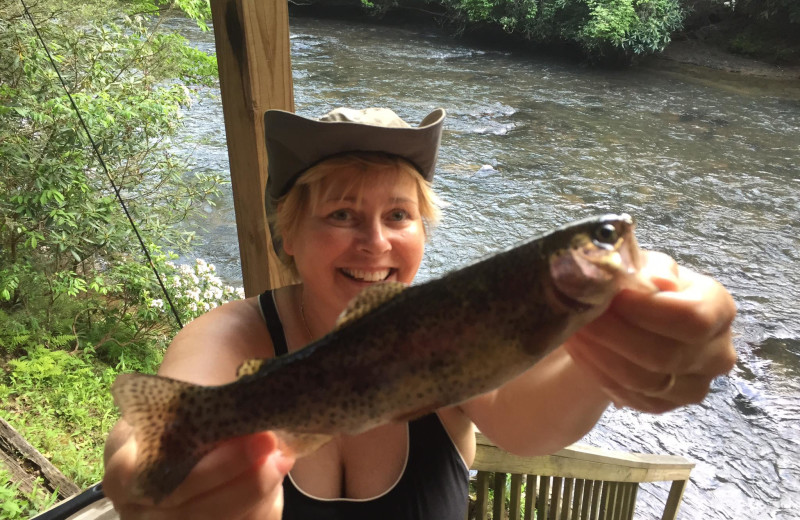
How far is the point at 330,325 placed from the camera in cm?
194

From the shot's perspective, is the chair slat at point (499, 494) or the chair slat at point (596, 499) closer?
the chair slat at point (499, 494)

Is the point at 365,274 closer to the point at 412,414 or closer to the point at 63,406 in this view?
the point at 412,414

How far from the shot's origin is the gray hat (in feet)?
5.91

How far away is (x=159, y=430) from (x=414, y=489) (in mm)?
986

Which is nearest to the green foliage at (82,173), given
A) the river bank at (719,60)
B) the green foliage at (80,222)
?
the green foliage at (80,222)

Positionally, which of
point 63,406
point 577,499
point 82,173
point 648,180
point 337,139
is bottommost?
point 648,180

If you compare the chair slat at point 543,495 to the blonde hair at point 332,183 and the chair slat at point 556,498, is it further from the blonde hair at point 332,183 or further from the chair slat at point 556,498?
the blonde hair at point 332,183

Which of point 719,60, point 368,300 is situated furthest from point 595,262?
point 719,60

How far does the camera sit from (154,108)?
18.0ft

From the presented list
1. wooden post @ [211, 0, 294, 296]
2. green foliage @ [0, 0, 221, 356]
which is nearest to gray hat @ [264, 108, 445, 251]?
wooden post @ [211, 0, 294, 296]

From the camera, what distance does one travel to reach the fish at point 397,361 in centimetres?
112

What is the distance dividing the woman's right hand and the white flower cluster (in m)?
4.26

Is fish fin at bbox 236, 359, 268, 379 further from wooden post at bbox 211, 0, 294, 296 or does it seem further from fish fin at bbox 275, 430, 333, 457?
wooden post at bbox 211, 0, 294, 296

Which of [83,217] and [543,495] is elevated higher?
[83,217]
